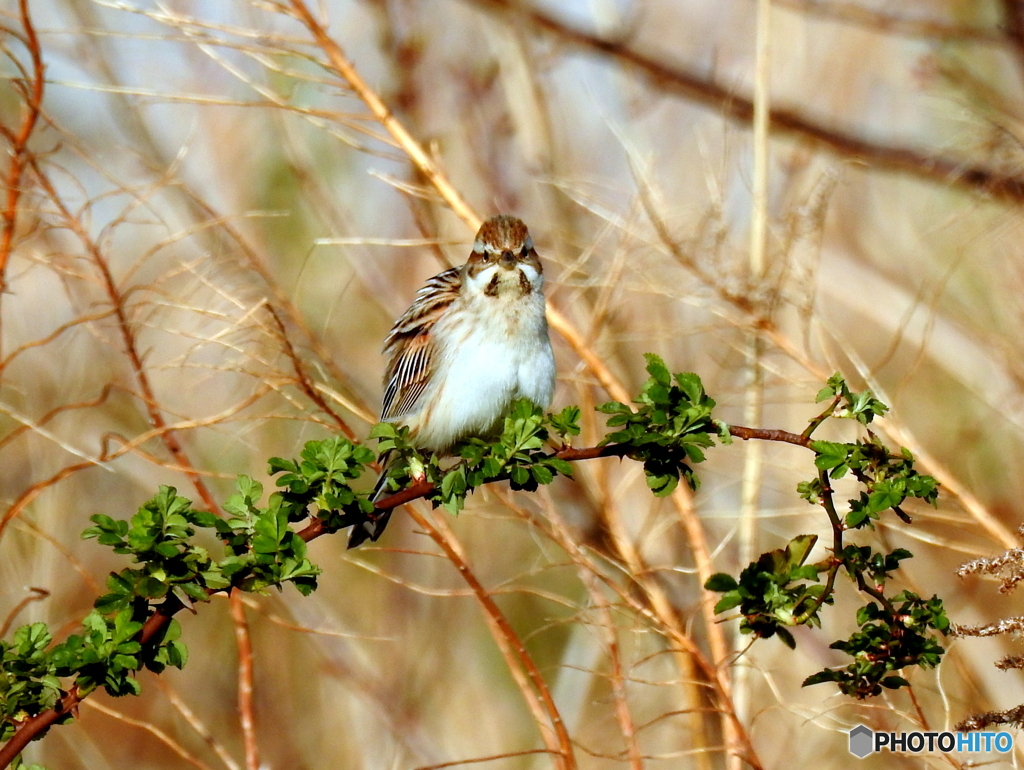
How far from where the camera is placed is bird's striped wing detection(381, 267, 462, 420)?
4.06 m

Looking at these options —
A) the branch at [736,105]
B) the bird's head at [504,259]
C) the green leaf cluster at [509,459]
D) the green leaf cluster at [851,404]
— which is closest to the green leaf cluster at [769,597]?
the green leaf cluster at [851,404]

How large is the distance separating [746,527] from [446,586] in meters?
2.58

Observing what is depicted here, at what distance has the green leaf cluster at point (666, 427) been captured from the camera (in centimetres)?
188

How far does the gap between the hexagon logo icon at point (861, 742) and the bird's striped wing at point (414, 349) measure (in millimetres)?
1877

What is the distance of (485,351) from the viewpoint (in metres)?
3.82

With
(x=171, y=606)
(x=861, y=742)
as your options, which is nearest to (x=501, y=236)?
(x=861, y=742)

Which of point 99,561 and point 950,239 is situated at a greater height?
point 950,239

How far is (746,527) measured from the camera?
3727 mm

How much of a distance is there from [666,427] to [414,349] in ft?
7.72

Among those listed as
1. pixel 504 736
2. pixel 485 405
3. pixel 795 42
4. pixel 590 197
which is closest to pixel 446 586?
pixel 504 736

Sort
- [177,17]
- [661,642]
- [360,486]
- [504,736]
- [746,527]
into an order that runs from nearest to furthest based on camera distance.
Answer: [177,17], [746,527], [661,642], [504,736], [360,486]

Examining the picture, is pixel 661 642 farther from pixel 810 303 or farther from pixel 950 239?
pixel 950 239

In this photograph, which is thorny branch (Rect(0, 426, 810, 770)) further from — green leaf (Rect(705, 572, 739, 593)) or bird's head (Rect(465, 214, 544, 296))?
bird's head (Rect(465, 214, 544, 296))

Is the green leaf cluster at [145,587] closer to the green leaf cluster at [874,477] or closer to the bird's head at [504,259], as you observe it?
the green leaf cluster at [874,477]
